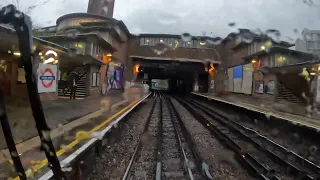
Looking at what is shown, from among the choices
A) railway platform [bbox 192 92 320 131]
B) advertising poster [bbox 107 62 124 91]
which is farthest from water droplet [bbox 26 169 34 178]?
advertising poster [bbox 107 62 124 91]

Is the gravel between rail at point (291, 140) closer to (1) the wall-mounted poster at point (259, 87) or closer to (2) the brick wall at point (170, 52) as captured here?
(1) the wall-mounted poster at point (259, 87)

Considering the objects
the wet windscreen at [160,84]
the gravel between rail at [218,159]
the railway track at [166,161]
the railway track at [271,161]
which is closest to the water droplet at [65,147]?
the railway track at [166,161]

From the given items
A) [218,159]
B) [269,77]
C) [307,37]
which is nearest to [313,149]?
[218,159]

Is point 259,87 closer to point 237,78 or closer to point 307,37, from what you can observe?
point 237,78

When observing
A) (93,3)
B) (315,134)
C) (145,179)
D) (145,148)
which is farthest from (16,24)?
(315,134)

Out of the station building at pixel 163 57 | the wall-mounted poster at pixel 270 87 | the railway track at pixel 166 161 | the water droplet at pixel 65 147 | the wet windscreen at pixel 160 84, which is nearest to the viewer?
the water droplet at pixel 65 147

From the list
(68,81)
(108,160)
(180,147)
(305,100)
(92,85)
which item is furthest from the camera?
(92,85)

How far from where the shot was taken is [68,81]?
64.6 feet

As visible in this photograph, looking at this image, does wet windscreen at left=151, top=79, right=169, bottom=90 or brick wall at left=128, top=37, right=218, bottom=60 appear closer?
brick wall at left=128, top=37, right=218, bottom=60

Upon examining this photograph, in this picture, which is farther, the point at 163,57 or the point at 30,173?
the point at 163,57

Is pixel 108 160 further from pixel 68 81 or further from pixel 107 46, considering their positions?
pixel 107 46

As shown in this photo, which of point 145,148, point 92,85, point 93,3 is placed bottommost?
point 145,148

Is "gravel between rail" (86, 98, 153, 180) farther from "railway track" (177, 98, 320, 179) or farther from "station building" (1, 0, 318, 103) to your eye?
"railway track" (177, 98, 320, 179)

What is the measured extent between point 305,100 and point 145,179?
16.1 meters
